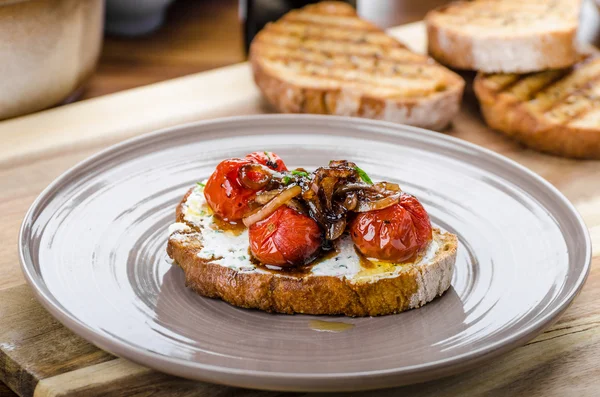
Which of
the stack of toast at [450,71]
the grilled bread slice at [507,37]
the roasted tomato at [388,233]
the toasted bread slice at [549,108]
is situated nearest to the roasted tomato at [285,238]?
the roasted tomato at [388,233]

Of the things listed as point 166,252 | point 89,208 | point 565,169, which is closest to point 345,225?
point 166,252

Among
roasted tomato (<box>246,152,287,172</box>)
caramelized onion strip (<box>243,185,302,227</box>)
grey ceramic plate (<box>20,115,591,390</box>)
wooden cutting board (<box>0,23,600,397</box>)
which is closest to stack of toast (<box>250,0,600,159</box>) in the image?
wooden cutting board (<box>0,23,600,397</box>)

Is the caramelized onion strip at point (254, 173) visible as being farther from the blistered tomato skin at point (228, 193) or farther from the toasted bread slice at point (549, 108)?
the toasted bread slice at point (549, 108)

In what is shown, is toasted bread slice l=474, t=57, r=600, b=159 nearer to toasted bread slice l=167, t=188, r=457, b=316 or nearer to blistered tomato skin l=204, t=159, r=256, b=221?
toasted bread slice l=167, t=188, r=457, b=316

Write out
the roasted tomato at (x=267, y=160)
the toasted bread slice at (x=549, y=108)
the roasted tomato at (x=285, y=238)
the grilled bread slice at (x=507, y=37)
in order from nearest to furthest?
the roasted tomato at (x=285, y=238) < the roasted tomato at (x=267, y=160) < the toasted bread slice at (x=549, y=108) < the grilled bread slice at (x=507, y=37)

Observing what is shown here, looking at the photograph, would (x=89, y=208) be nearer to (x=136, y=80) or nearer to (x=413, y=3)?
(x=136, y=80)
